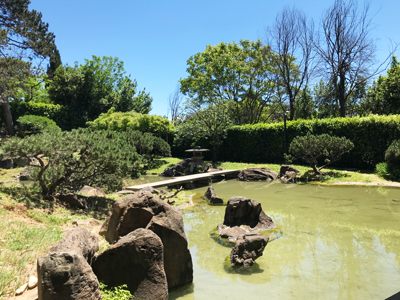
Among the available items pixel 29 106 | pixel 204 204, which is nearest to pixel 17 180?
pixel 204 204

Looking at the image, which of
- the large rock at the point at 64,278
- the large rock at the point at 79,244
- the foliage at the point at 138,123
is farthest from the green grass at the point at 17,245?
the foliage at the point at 138,123

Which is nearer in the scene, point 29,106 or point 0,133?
point 0,133

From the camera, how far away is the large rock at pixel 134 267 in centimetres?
362

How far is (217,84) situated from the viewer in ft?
106

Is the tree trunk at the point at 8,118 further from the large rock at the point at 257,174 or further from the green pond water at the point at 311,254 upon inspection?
the green pond water at the point at 311,254

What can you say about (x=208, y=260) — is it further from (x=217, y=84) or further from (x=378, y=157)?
(x=217, y=84)

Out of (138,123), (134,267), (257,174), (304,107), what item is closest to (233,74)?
(304,107)

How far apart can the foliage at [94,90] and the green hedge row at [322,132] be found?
58.8 ft

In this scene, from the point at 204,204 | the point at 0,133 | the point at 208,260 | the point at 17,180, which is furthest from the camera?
the point at 0,133

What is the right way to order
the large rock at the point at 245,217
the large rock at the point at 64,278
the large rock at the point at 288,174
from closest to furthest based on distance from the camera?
the large rock at the point at 64,278, the large rock at the point at 245,217, the large rock at the point at 288,174

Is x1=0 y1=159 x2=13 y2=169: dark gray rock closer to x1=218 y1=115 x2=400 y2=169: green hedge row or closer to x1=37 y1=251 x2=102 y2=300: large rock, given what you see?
x1=218 y1=115 x2=400 y2=169: green hedge row

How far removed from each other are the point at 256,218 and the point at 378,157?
11639 millimetres

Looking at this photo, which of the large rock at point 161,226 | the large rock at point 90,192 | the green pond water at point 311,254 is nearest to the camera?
the green pond water at point 311,254

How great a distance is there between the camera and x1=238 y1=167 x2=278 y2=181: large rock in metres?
16.0
